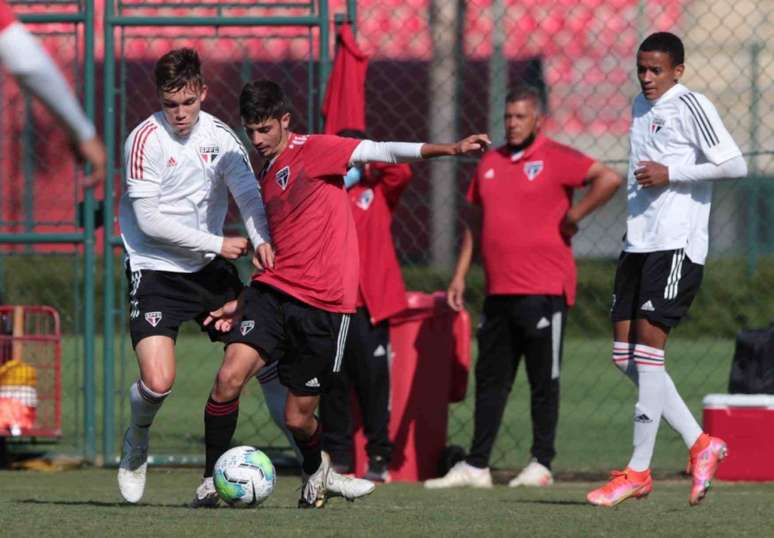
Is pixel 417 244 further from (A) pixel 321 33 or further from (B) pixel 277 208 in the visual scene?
(B) pixel 277 208

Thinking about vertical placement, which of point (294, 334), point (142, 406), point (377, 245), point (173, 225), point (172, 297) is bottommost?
point (142, 406)

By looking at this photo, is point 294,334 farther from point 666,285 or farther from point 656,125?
point 656,125

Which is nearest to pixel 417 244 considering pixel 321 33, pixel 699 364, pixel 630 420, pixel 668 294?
pixel 699 364

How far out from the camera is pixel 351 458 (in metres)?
9.27

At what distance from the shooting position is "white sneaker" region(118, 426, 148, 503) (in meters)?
7.42

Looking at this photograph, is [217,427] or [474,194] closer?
[217,427]

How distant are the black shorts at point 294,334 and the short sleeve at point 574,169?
2.20 m

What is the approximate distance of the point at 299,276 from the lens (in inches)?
282

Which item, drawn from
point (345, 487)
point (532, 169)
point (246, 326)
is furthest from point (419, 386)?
point (246, 326)

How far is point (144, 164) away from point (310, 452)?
154 cm

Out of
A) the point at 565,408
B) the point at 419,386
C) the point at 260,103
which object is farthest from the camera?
the point at 565,408

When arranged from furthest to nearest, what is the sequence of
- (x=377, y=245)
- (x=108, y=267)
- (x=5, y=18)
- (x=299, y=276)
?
(x=108, y=267)
(x=377, y=245)
(x=299, y=276)
(x=5, y=18)

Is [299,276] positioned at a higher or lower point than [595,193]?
lower

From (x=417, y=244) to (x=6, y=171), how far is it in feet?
13.8
